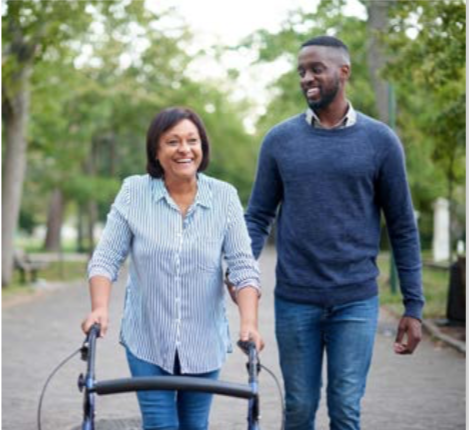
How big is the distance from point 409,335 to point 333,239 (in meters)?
0.51

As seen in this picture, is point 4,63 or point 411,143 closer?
point 4,63

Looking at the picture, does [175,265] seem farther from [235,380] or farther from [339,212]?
[235,380]

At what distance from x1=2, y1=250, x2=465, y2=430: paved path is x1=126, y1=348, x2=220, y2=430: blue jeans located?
123 inches

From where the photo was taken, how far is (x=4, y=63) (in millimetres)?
17719

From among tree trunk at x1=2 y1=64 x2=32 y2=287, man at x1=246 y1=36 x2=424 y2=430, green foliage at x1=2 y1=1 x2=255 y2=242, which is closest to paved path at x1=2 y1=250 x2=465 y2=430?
man at x1=246 y1=36 x2=424 y2=430

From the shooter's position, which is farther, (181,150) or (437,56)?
(437,56)

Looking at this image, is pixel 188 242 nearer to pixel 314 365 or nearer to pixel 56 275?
pixel 314 365

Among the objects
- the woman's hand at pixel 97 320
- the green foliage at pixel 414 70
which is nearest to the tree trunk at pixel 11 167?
the green foliage at pixel 414 70

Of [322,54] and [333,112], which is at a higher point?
[322,54]

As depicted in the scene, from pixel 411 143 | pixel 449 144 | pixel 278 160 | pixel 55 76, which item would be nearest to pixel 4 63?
pixel 449 144

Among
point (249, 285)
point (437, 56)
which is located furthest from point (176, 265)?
point (437, 56)

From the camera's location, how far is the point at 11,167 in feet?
74.5

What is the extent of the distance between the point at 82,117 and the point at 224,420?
2504 centimetres

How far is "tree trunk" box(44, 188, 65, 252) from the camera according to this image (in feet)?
170
